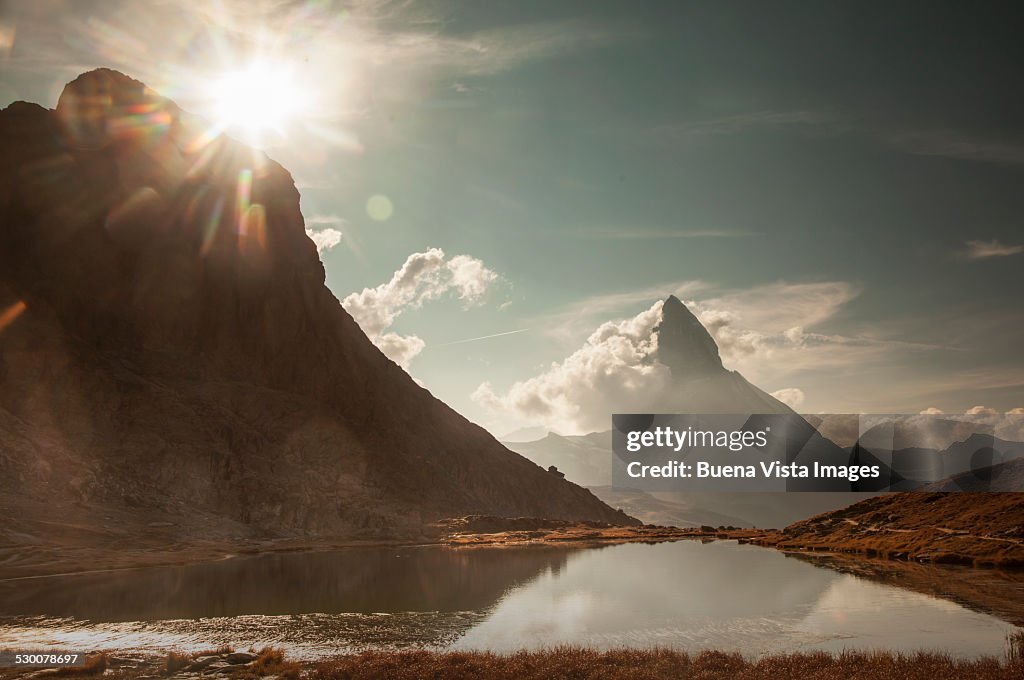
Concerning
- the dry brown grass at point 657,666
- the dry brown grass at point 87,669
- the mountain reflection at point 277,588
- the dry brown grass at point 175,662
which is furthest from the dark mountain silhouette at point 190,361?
the dry brown grass at point 657,666

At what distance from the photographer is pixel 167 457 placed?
104 m

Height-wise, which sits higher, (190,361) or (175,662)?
(190,361)

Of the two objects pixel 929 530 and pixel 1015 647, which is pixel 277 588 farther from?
pixel 929 530

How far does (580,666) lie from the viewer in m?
24.0

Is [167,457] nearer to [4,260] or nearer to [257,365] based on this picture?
[257,365]

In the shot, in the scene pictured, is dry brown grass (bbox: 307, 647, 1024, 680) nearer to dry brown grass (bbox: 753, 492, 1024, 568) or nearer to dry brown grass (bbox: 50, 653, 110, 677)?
dry brown grass (bbox: 50, 653, 110, 677)

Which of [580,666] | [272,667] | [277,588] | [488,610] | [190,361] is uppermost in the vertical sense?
[190,361]

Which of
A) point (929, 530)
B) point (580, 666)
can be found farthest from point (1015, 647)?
point (929, 530)

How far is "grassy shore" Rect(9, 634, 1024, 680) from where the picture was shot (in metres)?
22.6

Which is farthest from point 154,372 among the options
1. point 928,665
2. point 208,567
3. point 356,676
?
point 928,665

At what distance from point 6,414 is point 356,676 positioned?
3677 inches

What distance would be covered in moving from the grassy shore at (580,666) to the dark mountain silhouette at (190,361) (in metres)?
63.0

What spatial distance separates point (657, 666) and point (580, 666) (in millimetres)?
2643

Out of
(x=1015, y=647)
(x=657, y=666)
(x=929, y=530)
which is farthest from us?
(x=929, y=530)
